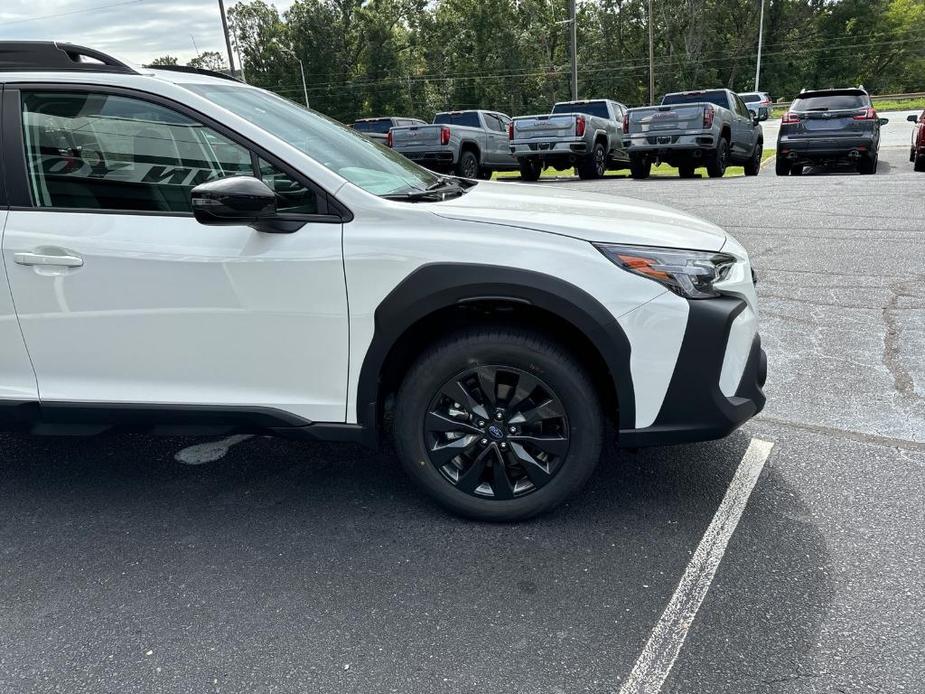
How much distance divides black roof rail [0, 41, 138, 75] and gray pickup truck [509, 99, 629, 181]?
14.4 meters

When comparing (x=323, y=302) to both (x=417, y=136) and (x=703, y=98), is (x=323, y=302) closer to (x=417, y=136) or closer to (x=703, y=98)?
(x=417, y=136)

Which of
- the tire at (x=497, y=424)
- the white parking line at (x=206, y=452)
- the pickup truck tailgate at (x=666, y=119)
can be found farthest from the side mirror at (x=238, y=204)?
the pickup truck tailgate at (x=666, y=119)

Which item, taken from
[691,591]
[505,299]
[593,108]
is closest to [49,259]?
[505,299]

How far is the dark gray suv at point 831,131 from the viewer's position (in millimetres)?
14445

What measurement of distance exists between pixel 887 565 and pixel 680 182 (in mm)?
13054

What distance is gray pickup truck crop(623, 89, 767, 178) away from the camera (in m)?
15.0

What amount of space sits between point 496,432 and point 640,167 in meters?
14.5

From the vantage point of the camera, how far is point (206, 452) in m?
3.93

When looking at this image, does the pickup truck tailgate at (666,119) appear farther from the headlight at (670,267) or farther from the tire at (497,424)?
the tire at (497,424)

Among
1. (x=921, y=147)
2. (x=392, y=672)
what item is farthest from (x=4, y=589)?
(x=921, y=147)

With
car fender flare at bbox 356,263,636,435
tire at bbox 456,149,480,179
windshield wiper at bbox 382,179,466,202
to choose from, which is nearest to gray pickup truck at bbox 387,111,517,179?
tire at bbox 456,149,480,179

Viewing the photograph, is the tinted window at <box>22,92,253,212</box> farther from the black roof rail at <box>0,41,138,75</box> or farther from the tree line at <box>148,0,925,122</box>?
the tree line at <box>148,0,925,122</box>

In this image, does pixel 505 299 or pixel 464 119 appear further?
pixel 464 119

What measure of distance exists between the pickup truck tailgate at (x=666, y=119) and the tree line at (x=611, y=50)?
4678 centimetres
